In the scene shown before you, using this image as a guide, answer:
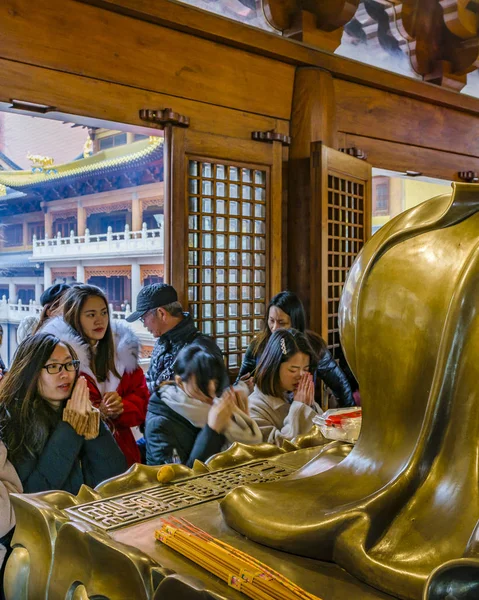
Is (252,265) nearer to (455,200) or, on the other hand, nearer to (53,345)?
(53,345)

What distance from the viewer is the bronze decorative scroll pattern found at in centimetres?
101

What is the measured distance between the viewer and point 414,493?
86 cm

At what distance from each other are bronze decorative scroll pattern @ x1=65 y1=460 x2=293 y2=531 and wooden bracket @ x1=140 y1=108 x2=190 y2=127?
7.26 ft

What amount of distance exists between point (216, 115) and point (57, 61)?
902 millimetres

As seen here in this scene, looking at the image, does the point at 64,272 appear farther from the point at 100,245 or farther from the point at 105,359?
the point at 105,359

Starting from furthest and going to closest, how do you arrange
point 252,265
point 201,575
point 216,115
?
point 252,265, point 216,115, point 201,575

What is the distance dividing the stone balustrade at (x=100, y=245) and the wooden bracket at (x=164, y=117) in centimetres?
688

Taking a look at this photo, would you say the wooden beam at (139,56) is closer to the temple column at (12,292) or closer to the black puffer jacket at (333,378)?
the black puffer jacket at (333,378)

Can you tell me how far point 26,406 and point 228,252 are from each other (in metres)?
1.81

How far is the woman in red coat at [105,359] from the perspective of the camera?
2568 mm

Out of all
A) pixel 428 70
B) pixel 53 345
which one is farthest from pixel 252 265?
pixel 428 70

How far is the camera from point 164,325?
2.92m

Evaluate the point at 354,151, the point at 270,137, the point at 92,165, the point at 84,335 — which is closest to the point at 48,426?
the point at 84,335

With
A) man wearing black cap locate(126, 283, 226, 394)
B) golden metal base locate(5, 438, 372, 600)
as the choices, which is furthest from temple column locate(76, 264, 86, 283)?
golden metal base locate(5, 438, 372, 600)
